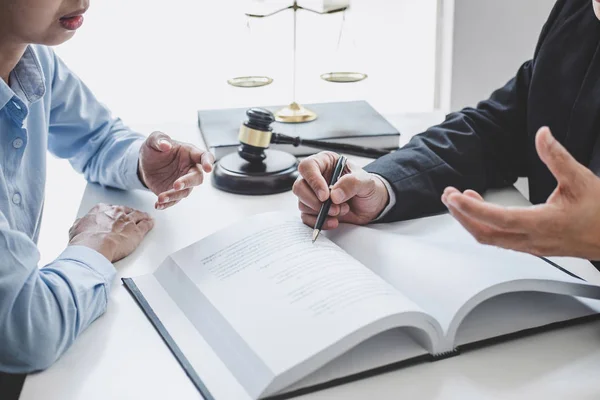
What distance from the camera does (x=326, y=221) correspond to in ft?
3.29

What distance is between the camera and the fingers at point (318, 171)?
1.01 metres

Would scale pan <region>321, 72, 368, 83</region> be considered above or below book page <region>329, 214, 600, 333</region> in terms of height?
above

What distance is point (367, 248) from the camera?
96cm

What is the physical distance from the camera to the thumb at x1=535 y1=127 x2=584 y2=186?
680 mm

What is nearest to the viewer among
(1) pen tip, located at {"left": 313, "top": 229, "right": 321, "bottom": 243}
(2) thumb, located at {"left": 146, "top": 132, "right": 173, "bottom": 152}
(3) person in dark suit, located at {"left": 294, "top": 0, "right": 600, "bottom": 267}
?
(1) pen tip, located at {"left": 313, "top": 229, "right": 321, "bottom": 243}

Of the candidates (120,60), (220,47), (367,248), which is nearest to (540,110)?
(367,248)

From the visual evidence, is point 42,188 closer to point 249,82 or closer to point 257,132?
point 257,132

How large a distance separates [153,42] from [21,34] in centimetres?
97

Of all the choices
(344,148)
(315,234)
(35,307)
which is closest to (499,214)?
(315,234)

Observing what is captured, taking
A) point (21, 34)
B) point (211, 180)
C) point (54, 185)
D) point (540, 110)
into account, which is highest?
point (21, 34)

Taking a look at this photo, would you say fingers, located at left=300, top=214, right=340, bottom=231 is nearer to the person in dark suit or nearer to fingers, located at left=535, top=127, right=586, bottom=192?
the person in dark suit

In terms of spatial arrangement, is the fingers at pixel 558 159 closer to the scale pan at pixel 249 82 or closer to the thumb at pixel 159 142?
the thumb at pixel 159 142

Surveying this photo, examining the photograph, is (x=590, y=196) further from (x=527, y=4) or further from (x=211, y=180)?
(x=527, y=4)

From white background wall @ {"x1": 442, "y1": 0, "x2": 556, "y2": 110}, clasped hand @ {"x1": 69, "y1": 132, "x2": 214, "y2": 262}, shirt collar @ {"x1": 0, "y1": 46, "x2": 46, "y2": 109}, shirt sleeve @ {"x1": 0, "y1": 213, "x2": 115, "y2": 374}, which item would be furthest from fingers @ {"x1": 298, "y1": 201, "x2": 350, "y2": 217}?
white background wall @ {"x1": 442, "y1": 0, "x2": 556, "y2": 110}
